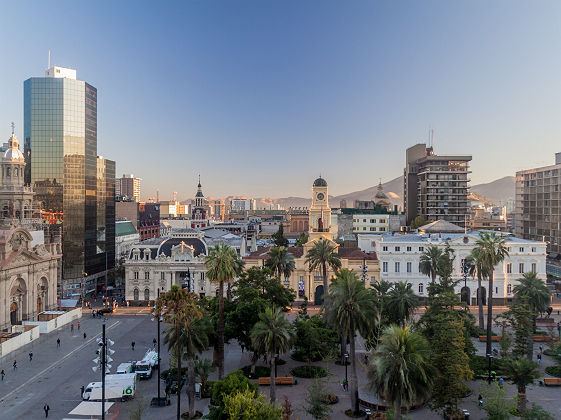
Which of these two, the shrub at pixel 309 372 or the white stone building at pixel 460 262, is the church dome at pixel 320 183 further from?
the shrub at pixel 309 372

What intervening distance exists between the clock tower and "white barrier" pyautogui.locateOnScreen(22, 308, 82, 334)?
155 feet

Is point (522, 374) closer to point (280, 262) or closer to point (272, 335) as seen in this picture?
point (272, 335)

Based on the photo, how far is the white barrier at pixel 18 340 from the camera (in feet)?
185

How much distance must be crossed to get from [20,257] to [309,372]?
51.9m

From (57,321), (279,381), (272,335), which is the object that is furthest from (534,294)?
(57,321)

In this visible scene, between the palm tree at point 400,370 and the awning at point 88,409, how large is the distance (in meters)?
24.0

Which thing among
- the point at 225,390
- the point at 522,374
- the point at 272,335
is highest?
the point at 272,335

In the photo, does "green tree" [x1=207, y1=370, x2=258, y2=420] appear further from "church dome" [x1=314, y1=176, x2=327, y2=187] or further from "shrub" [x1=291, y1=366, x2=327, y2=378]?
"church dome" [x1=314, y1=176, x2=327, y2=187]

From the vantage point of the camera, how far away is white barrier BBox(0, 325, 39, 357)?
185ft

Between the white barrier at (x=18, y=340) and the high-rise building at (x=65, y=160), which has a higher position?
the high-rise building at (x=65, y=160)

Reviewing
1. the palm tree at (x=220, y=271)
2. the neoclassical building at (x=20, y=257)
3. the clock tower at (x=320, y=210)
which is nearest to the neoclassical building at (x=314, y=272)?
the clock tower at (x=320, y=210)

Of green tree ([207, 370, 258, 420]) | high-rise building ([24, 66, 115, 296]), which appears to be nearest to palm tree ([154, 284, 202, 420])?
green tree ([207, 370, 258, 420])

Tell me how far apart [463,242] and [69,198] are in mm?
86421

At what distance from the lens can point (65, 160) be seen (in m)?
102
